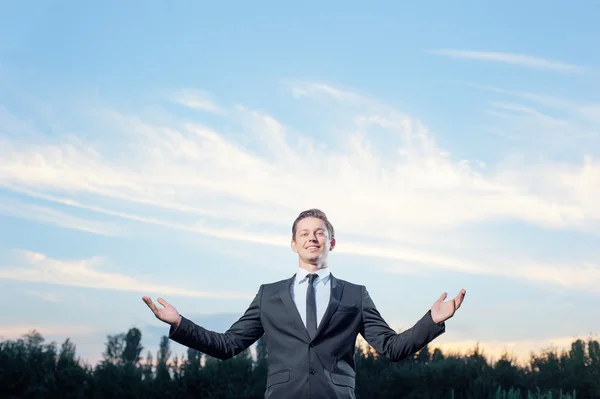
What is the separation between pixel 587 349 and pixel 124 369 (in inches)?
313

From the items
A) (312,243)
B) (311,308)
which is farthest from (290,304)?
(312,243)

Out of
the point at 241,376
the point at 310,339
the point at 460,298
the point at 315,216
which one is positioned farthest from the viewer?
the point at 241,376

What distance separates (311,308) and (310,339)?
22 cm

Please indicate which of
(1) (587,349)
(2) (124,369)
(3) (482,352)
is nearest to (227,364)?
(2) (124,369)

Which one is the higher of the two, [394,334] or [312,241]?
[312,241]

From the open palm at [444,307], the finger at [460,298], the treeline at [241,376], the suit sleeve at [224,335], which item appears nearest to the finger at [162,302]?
the suit sleeve at [224,335]

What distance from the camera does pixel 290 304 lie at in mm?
4676

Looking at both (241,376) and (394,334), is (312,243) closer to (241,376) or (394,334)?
(394,334)

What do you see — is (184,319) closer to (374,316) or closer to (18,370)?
(374,316)

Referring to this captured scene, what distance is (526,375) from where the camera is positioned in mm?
11609

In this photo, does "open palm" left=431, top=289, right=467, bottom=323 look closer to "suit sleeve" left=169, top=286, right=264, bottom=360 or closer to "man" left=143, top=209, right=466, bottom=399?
"man" left=143, top=209, right=466, bottom=399

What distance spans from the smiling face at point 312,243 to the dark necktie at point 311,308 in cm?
11

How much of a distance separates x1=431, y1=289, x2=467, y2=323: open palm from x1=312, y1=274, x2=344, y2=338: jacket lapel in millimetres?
660

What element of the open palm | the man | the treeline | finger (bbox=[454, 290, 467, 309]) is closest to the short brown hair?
the man
